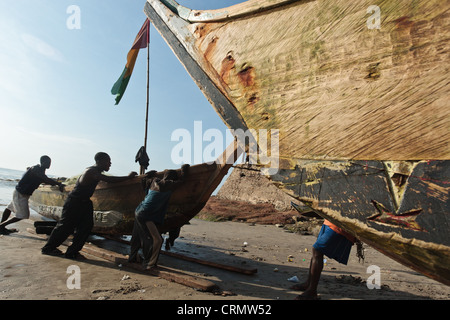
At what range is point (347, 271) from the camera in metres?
4.16

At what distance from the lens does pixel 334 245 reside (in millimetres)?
2578

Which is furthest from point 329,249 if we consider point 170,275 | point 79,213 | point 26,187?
point 26,187

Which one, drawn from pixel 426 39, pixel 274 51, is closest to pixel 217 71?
pixel 274 51

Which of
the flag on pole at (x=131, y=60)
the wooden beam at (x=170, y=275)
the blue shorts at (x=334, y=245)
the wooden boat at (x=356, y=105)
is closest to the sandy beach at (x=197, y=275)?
the wooden beam at (x=170, y=275)

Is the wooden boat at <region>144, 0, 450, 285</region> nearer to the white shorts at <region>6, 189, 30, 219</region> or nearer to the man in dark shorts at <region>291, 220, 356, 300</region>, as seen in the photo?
the man in dark shorts at <region>291, 220, 356, 300</region>

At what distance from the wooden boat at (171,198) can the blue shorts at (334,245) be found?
1598 millimetres

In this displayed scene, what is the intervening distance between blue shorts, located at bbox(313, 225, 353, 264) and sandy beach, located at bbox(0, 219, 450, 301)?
58 cm

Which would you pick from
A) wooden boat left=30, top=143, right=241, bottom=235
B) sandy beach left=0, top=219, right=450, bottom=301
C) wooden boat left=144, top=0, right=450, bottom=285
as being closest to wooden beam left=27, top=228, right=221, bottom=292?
sandy beach left=0, top=219, right=450, bottom=301

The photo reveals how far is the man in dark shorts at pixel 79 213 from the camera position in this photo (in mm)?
4086

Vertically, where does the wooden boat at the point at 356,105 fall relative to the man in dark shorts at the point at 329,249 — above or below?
above

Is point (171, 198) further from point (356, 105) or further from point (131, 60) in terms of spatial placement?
point (131, 60)

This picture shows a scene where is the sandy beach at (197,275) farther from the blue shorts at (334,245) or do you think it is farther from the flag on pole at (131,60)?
the flag on pole at (131,60)

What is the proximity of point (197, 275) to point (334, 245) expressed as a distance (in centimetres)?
195

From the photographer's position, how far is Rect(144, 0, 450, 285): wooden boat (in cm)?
114
